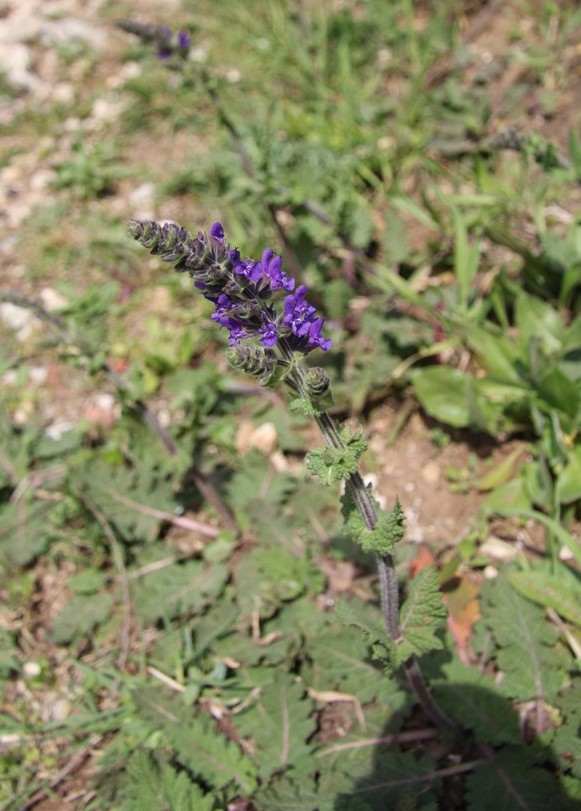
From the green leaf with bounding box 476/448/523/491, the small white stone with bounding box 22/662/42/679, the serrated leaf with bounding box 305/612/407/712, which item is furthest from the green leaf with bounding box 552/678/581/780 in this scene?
the small white stone with bounding box 22/662/42/679

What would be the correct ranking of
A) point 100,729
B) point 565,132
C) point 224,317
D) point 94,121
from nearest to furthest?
1. point 224,317
2. point 100,729
3. point 565,132
4. point 94,121

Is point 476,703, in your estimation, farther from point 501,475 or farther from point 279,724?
point 501,475

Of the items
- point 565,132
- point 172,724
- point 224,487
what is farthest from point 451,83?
point 172,724

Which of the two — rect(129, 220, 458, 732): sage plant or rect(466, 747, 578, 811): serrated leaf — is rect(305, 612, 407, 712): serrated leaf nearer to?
rect(466, 747, 578, 811): serrated leaf

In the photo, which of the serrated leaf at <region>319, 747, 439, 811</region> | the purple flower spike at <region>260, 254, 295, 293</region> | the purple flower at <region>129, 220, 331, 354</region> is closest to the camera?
the purple flower at <region>129, 220, 331, 354</region>

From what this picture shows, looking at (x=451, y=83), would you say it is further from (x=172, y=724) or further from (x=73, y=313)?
(x=172, y=724)

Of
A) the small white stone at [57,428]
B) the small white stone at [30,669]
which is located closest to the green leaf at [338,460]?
the small white stone at [30,669]
